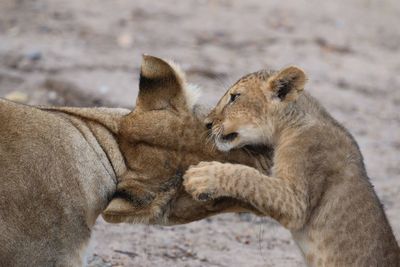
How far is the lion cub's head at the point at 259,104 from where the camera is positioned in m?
4.68

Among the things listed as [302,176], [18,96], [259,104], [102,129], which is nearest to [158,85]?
[102,129]

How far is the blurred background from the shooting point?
6.05 meters

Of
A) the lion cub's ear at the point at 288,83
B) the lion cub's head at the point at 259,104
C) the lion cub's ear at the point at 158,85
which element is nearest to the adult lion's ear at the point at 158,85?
the lion cub's ear at the point at 158,85

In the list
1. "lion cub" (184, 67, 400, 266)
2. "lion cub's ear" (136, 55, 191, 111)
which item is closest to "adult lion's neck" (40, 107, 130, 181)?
"lion cub's ear" (136, 55, 191, 111)

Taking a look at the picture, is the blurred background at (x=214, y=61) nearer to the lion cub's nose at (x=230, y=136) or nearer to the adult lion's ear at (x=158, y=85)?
the lion cub's nose at (x=230, y=136)

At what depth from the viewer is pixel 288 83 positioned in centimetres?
478

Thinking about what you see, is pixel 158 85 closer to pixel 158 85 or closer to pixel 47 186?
pixel 158 85

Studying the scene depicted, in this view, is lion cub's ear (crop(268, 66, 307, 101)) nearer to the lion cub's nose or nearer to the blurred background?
the lion cub's nose

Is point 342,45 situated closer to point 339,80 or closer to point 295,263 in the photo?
point 339,80

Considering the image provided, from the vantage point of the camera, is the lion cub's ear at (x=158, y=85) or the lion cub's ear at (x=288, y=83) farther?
the lion cub's ear at (x=288, y=83)

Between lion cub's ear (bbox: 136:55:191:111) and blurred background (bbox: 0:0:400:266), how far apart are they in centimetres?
139

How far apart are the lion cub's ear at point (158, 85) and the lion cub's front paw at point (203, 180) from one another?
287 mm

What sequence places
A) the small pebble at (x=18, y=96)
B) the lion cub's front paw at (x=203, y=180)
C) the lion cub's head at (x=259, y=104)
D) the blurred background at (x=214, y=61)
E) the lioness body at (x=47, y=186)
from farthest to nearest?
the small pebble at (x=18, y=96), the blurred background at (x=214, y=61), the lion cub's head at (x=259, y=104), the lion cub's front paw at (x=203, y=180), the lioness body at (x=47, y=186)

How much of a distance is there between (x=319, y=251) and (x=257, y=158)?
1.63 feet
